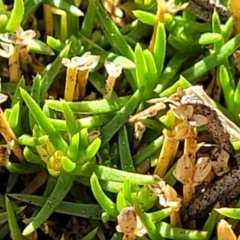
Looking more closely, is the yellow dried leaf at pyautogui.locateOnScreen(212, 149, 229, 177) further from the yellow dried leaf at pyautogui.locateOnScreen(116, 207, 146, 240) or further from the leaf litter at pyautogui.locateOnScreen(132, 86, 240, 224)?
the yellow dried leaf at pyautogui.locateOnScreen(116, 207, 146, 240)

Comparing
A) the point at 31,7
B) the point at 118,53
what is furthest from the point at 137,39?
the point at 31,7

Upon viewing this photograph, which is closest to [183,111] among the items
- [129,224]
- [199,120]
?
[199,120]

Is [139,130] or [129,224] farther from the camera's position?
[139,130]

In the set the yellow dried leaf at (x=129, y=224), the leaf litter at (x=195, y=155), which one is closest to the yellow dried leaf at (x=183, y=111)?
the leaf litter at (x=195, y=155)

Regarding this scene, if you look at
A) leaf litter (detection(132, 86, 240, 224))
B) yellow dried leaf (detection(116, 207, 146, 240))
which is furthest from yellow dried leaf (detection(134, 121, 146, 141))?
yellow dried leaf (detection(116, 207, 146, 240))

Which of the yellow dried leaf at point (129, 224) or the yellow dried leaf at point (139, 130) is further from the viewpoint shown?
the yellow dried leaf at point (139, 130)

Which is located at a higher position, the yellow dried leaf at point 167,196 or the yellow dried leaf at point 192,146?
the yellow dried leaf at point 192,146

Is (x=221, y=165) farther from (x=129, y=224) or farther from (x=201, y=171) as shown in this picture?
(x=129, y=224)

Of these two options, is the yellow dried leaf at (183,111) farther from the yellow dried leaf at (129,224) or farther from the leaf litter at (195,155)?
the yellow dried leaf at (129,224)

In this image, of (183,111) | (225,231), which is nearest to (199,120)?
(183,111)
